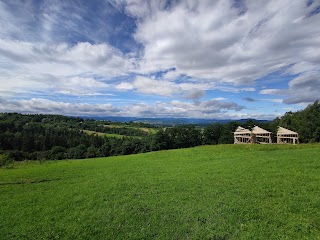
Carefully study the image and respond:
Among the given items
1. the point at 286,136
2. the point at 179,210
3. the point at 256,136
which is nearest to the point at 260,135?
the point at 256,136

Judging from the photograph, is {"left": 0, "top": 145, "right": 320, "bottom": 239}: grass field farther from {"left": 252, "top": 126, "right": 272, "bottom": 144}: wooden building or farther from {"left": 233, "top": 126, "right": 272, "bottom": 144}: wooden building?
{"left": 252, "top": 126, "right": 272, "bottom": 144}: wooden building

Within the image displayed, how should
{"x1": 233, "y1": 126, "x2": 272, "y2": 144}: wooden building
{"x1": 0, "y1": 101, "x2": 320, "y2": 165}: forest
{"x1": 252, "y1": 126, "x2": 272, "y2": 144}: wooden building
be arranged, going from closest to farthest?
{"x1": 252, "y1": 126, "x2": 272, "y2": 144}: wooden building → {"x1": 233, "y1": 126, "x2": 272, "y2": 144}: wooden building → {"x1": 0, "y1": 101, "x2": 320, "y2": 165}: forest

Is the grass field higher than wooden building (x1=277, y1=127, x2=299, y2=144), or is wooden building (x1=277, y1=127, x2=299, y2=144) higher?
wooden building (x1=277, y1=127, x2=299, y2=144)

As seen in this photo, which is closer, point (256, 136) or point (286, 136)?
point (286, 136)

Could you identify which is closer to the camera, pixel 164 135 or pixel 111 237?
pixel 111 237

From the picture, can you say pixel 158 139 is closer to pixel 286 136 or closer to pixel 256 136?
pixel 256 136

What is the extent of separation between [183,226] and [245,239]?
2.43 m

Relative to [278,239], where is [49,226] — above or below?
below

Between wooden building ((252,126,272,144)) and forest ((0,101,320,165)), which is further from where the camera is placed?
forest ((0,101,320,165))

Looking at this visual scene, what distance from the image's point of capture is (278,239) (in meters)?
7.21

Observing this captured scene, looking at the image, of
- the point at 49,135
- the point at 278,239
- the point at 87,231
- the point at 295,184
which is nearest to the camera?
the point at 278,239

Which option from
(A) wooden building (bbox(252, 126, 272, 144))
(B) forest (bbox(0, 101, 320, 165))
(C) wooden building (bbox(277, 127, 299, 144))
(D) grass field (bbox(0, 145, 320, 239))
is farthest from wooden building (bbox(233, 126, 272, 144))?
(D) grass field (bbox(0, 145, 320, 239))

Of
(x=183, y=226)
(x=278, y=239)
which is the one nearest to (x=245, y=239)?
(x=278, y=239)

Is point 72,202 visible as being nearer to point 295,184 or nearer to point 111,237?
point 111,237
